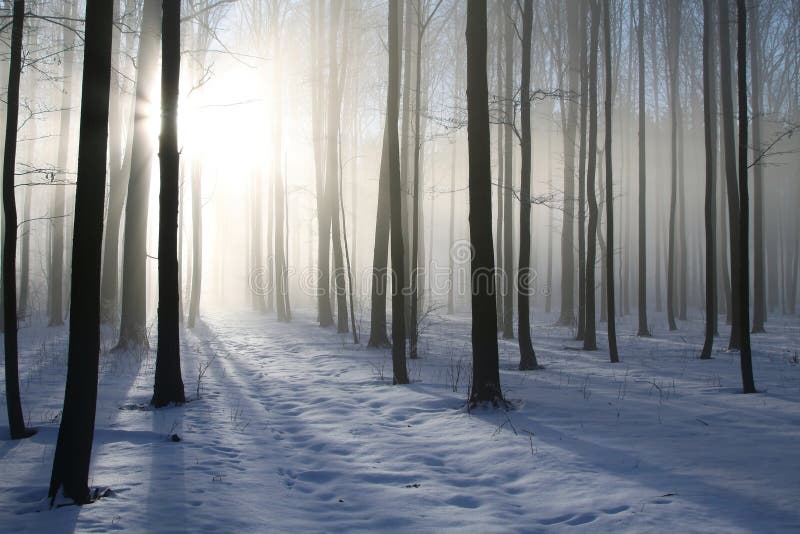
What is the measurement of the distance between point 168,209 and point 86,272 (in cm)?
325

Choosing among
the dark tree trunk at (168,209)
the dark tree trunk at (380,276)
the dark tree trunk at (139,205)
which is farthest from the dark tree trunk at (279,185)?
the dark tree trunk at (168,209)

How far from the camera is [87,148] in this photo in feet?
12.9

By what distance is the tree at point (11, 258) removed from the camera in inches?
210

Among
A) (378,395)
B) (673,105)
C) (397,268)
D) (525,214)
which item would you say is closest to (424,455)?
(378,395)

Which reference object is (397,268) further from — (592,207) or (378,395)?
(592,207)

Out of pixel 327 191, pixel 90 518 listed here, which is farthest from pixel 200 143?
pixel 90 518

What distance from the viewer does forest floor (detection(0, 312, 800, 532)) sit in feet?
11.9

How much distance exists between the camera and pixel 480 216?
6.77 meters

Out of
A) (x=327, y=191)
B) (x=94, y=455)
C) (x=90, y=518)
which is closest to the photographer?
(x=90, y=518)

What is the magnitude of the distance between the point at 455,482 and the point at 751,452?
8.64 ft

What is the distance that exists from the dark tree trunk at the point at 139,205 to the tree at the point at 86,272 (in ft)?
27.9

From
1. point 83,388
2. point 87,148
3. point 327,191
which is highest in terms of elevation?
point 327,191

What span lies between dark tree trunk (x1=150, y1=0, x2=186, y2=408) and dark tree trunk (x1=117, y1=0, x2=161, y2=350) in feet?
18.0

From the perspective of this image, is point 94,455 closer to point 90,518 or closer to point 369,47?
point 90,518
